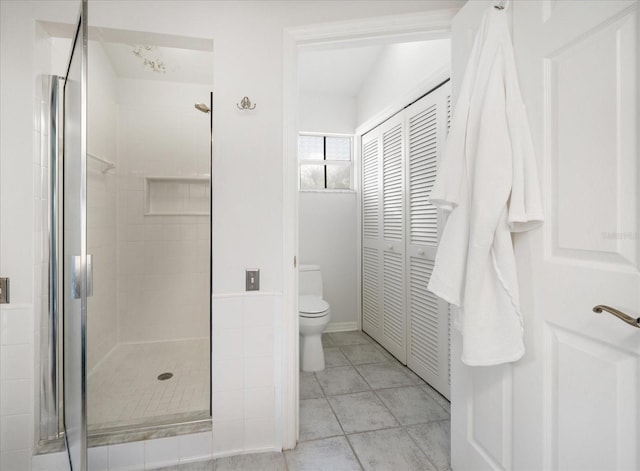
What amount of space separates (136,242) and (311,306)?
1530 mm

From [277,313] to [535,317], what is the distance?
105 centimetres

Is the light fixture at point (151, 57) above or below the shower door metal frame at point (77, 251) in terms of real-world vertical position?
above

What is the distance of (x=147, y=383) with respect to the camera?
1977 millimetres

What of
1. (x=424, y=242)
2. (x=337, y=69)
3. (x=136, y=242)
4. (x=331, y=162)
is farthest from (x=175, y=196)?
(x=424, y=242)

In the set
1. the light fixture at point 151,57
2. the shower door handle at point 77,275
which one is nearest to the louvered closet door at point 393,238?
the light fixture at point 151,57

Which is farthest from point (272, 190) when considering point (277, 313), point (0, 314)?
point (0, 314)

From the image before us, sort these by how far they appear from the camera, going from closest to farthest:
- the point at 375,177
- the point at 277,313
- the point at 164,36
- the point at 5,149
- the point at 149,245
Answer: the point at 5,149 → the point at 164,36 → the point at 277,313 → the point at 149,245 → the point at 375,177

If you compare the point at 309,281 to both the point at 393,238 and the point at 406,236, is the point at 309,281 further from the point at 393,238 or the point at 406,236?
the point at 406,236

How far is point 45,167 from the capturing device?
1.37 m

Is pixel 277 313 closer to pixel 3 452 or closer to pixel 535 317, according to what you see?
pixel 535 317

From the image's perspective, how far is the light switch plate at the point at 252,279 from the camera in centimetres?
151

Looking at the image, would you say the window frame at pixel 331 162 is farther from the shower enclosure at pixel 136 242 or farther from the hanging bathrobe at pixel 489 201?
the hanging bathrobe at pixel 489 201

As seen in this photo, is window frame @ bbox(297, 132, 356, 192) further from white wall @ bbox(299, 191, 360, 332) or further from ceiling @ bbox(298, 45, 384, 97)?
ceiling @ bbox(298, 45, 384, 97)

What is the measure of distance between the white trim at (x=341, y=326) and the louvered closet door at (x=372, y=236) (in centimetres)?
10
